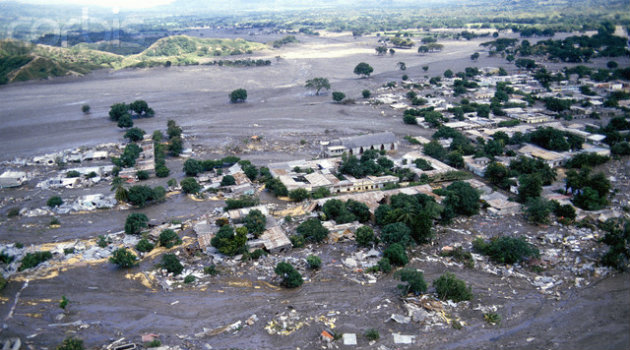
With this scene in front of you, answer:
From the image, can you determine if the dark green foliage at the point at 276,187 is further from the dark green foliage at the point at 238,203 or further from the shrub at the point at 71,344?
the shrub at the point at 71,344

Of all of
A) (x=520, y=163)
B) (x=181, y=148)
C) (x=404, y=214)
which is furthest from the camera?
(x=181, y=148)

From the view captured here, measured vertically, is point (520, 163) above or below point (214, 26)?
below

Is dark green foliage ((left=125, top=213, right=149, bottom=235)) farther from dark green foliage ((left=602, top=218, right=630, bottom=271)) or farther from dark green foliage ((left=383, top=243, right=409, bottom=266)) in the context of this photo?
dark green foliage ((left=602, top=218, right=630, bottom=271))

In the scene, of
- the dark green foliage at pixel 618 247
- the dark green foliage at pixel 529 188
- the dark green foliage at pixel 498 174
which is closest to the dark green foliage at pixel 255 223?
the dark green foliage at pixel 529 188

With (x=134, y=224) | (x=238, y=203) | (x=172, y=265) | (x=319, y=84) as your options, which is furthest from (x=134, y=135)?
(x=319, y=84)

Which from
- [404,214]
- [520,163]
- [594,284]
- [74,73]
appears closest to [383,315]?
[404,214]

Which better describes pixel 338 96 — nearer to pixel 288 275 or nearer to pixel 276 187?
pixel 276 187

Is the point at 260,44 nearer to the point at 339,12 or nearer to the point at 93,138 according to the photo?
the point at 93,138
